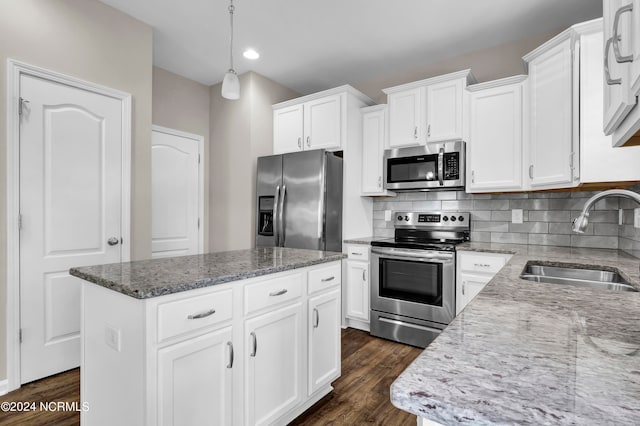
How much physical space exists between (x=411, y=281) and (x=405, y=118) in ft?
5.28

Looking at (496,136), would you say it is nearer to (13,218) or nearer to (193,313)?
(193,313)

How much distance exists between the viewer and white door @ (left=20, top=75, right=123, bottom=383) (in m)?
2.32

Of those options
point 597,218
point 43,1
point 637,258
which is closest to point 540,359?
point 637,258

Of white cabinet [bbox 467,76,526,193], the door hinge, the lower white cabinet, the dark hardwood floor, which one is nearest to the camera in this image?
the lower white cabinet

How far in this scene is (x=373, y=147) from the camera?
11.9 ft

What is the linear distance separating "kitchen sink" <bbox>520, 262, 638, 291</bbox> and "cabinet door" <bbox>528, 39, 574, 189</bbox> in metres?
0.81

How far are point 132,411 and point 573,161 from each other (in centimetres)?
292

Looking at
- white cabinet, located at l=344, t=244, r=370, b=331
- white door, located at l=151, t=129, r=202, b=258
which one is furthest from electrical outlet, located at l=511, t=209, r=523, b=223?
white door, located at l=151, t=129, r=202, b=258

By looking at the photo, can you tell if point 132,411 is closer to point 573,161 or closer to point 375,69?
point 573,161

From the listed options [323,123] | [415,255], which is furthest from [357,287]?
[323,123]

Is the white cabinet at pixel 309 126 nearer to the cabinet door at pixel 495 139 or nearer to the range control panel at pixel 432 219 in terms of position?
the range control panel at pixel 432 219

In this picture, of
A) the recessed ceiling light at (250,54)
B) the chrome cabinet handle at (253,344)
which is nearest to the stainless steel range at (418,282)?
the chrome cabinet handle at (253,344)

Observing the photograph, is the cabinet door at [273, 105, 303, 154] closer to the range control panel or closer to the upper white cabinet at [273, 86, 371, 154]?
the upper white cabinet at [273, 86, 371, 154]

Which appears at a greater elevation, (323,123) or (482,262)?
(323,123)
